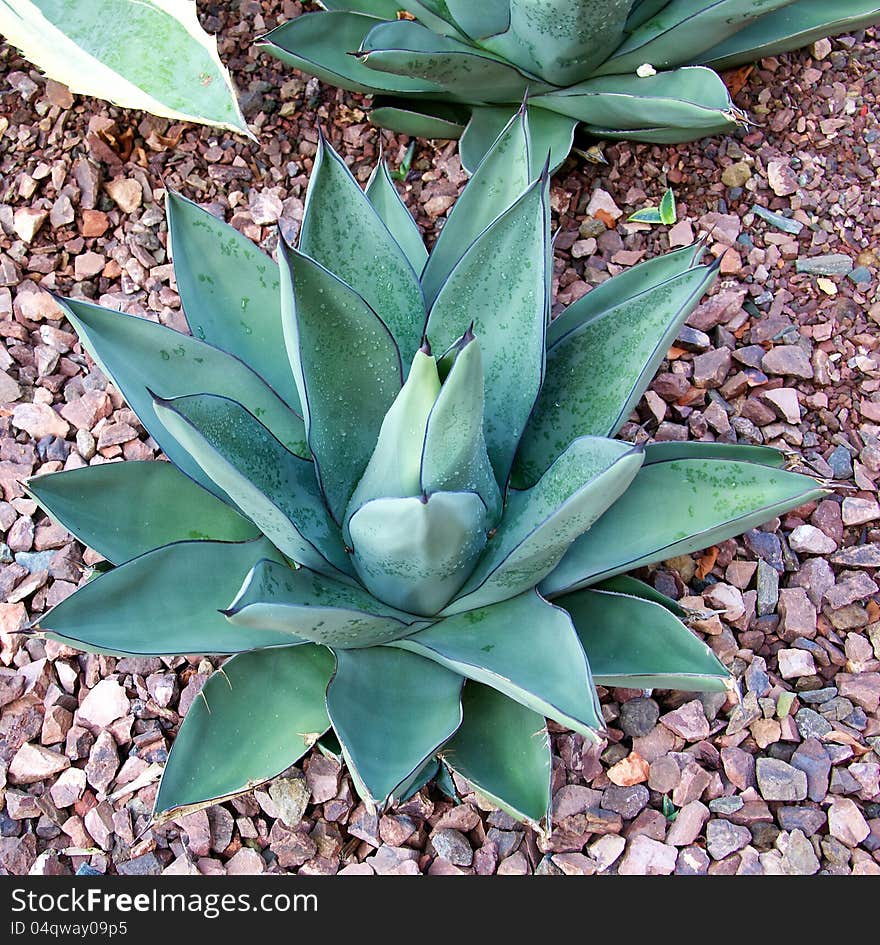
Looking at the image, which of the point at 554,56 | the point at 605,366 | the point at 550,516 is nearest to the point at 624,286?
the point at 605,366

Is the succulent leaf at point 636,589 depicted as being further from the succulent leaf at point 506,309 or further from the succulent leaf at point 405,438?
the succulent leaf at point 405,438

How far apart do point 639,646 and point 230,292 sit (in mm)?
677

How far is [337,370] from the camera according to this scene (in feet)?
3.71

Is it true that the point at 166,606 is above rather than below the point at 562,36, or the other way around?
below

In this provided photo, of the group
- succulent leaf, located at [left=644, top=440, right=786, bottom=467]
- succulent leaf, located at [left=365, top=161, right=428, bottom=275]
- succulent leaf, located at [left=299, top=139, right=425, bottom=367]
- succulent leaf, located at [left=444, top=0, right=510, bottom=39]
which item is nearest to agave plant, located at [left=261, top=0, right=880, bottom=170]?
succulent leaf, located at [left=444, top=0, right=510, bottom=39]

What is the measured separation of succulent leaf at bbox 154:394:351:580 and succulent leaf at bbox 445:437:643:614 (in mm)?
169

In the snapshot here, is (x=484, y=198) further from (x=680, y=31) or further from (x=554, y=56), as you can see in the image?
(x=680, y=31)

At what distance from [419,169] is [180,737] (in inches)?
45.7

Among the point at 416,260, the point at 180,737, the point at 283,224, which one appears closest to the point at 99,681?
the point at 180,737

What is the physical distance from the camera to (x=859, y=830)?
4.10 feet

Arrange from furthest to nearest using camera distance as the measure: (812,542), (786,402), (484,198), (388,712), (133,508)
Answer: (786,402) < (812,542) < (484,198) < (133,508) < (388,712)

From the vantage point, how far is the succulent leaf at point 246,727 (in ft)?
3.49

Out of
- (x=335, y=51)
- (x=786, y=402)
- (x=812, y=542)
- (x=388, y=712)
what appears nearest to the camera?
(x=388, y=712)

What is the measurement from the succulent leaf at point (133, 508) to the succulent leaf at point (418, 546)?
222mm
